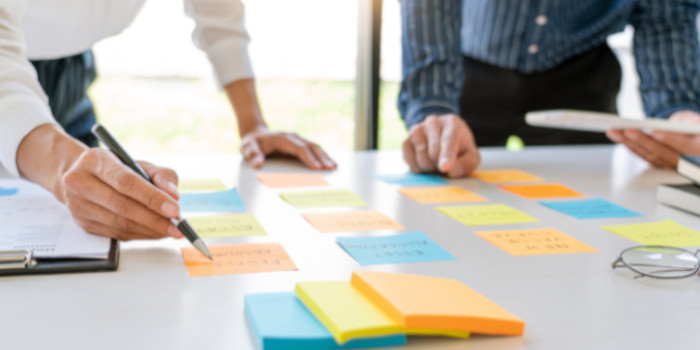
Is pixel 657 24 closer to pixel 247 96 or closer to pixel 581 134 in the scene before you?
Answer: pixel 581 134

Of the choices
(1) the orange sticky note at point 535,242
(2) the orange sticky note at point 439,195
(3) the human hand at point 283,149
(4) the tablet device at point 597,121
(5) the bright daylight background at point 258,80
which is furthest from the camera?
(5) the bright daylight background at point 258,80

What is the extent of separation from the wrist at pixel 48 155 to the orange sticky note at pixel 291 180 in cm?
38

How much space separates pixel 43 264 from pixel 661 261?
70 centimetres

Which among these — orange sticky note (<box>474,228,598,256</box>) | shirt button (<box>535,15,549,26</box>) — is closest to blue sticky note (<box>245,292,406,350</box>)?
orange sticky note (<box>474,228,598,256</box>)

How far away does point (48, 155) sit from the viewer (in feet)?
2.91

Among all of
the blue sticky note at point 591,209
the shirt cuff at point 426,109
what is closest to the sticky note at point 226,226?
the blue sticky note at point 591,209

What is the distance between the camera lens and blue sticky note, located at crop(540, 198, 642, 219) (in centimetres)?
104

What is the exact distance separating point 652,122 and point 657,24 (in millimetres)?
641

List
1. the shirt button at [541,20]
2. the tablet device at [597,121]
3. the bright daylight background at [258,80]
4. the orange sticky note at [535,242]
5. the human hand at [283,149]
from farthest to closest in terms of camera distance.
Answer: the bright daylight background at [258,80], the shirt button at [541,20], the human hand at [283,149], the tablet device at [597,121], the orange sticky note at [535,242]

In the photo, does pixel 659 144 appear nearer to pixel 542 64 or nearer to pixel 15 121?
pixel 542 64

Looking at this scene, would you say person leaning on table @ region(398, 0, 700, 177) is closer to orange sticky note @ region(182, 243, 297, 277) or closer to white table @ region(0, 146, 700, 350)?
white table @ region(0, 146, 700, 350)

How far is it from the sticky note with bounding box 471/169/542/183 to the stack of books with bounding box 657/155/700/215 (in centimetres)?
25

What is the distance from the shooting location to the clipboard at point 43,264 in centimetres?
70

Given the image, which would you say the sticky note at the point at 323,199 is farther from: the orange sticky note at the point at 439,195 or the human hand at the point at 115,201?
the human hand at the point at 115,201
